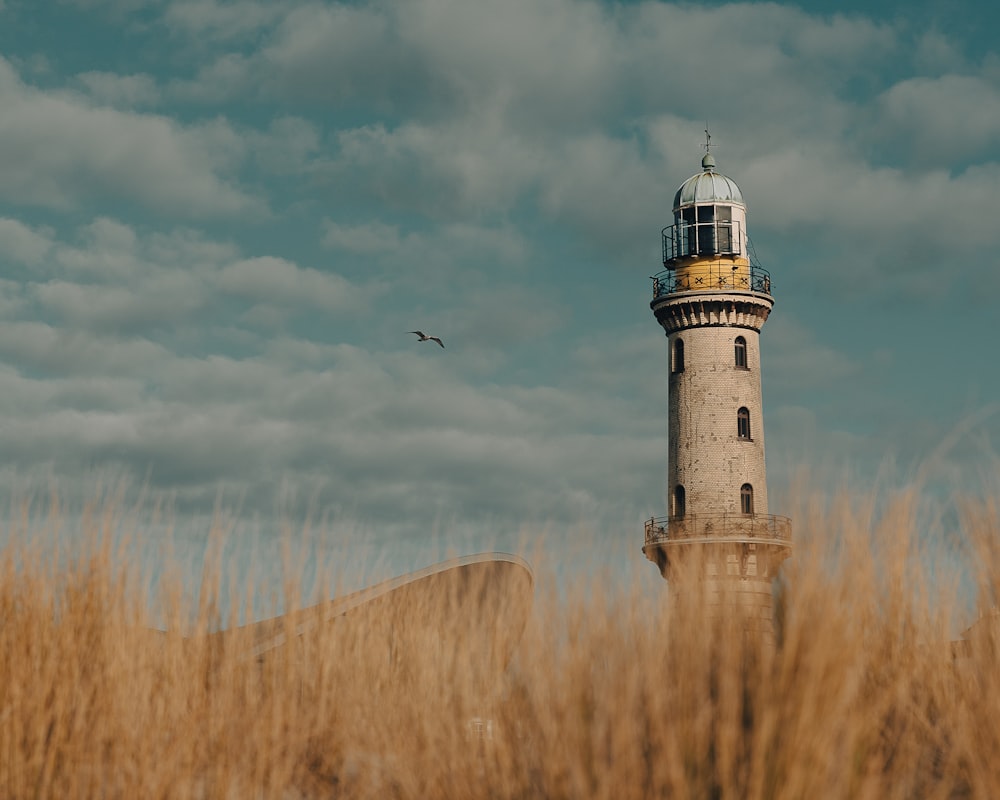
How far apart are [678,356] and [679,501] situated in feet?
11.9

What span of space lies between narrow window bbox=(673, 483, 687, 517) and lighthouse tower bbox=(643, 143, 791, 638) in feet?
0.08

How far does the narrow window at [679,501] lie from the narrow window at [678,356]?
2942 millimetres

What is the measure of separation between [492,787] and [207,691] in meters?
2.02

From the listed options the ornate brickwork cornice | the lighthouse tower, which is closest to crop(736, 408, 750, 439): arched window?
the lighthouse tower

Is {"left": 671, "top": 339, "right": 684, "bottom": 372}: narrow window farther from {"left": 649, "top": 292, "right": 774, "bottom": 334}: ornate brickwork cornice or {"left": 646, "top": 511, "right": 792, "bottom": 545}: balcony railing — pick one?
{"left": 646, "top": 511, "right": 792, "bottom": 545}: balcony railing

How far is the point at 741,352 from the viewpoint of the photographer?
29.4m

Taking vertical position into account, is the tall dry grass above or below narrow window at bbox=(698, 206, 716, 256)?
below

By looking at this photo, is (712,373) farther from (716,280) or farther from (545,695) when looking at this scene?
(545,695)

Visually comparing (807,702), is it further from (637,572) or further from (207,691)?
(207,691)

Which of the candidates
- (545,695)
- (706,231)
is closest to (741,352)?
(706,231)

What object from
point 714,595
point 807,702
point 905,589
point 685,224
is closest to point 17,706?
point 714,595

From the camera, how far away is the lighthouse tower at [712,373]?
2788 cm

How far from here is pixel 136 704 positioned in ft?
19.2

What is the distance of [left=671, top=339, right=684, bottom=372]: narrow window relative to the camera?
96.0 feet
